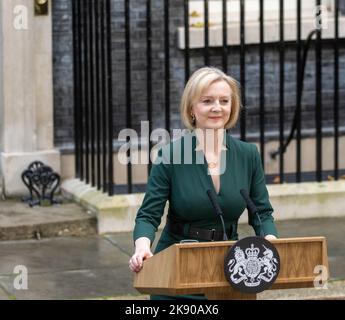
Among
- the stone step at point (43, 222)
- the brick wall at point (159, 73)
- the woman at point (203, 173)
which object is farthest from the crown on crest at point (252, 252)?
the brick wall at point (159, 73)

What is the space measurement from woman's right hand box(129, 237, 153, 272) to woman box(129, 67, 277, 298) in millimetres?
35

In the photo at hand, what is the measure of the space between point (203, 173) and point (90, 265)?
3.03m

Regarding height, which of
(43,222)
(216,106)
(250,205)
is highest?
(216,106)

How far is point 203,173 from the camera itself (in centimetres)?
504

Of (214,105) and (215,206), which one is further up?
(214,105)

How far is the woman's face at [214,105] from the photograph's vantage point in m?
4.95

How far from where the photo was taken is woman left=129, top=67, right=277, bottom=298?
16.3 ft

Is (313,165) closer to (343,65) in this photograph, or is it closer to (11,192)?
(343,65)
